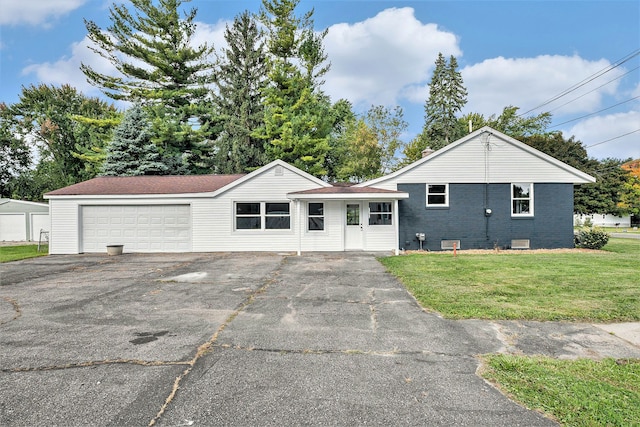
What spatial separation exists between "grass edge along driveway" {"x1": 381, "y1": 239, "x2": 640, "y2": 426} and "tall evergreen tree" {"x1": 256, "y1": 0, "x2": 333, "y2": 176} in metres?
14.4

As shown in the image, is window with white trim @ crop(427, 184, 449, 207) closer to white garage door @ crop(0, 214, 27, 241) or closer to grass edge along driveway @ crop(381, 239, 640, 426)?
grass edge along driveway @ crop(381, 239, 640, 426)

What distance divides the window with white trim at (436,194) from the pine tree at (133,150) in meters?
17.8

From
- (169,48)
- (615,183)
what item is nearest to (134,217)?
(169,48)

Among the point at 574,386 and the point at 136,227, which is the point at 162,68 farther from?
the point at 574,386

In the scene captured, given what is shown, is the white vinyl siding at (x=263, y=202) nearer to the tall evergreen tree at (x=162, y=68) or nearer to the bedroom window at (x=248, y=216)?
the bedroom window at (x=248, y=216)

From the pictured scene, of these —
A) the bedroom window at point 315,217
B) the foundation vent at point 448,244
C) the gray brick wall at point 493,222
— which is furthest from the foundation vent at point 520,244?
the bedroom window at point 315,217

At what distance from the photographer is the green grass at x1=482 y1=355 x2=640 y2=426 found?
2.50 meters

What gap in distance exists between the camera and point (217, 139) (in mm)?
26266

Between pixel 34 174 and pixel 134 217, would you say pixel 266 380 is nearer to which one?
pixel 134 217

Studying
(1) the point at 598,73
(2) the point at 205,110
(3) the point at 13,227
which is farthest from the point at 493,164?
(3) the point at 13,227

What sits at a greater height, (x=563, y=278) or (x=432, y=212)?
(x=432, y=212)

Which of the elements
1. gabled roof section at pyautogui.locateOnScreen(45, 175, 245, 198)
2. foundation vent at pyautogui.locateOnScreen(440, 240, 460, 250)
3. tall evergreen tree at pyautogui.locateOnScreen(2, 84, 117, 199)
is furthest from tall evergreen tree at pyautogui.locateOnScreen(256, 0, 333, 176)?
tall evergreen tree at pyautogui.locateOnScreen(2, 84, 117, 199)

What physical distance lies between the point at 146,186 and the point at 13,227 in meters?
13.0

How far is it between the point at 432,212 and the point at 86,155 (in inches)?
976
